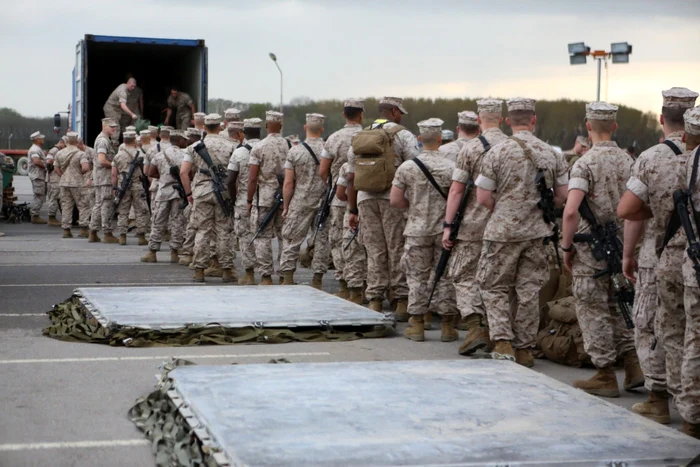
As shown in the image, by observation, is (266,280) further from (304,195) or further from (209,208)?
(209,208)

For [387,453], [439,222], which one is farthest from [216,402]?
[439,222]

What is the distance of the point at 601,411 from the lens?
6270 millimetres

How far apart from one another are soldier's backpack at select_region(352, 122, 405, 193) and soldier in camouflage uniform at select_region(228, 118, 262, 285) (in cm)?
351

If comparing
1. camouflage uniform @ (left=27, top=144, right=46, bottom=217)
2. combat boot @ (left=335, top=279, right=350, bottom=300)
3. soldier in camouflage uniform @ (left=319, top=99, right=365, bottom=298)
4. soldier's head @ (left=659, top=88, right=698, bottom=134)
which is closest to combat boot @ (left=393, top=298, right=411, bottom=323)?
soldier in camouflage uniform @ (left=319, top=99, right=365, bottom=298)

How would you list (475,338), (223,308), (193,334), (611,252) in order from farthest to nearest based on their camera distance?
(223,308)
(193,334)
(475,338)
(611,252)

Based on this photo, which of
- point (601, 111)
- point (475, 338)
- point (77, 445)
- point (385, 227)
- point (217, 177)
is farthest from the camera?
point (217, 177)

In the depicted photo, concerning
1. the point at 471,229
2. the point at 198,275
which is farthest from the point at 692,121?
the point at 198,275

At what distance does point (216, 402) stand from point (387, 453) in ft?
4.42

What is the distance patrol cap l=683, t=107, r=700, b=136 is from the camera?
6.11m

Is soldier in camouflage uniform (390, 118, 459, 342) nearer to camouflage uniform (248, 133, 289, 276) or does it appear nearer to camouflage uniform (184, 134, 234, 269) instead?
camouflage uniform (248, 133, 289, 276)

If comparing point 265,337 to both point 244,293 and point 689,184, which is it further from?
point 689,184

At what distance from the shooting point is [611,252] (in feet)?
24.5

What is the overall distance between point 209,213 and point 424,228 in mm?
5135

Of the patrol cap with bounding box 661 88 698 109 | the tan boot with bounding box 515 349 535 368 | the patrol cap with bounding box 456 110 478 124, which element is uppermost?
the patrol cap with bounding box 661 88 698 109
